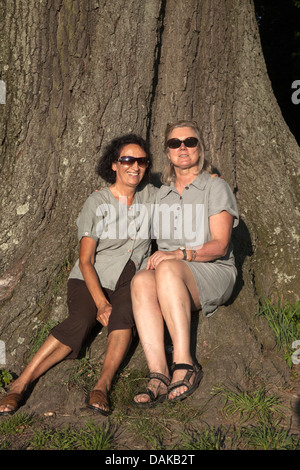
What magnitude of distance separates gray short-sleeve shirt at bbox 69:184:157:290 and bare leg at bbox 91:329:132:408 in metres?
0.53

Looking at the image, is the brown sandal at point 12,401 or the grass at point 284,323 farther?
the grass at point 284,323

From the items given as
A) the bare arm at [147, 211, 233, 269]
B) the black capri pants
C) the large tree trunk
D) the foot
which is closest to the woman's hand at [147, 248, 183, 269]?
the bare arm at [147, 211, 233, 269]

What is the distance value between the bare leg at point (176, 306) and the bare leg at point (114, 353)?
0.36 meters

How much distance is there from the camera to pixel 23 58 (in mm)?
4211

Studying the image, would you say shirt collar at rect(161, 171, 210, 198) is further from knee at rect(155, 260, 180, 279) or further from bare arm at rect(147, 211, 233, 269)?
knee at rect(155, 260, 180, 279)

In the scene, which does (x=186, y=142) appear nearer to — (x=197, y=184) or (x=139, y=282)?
(x=197, y=184)

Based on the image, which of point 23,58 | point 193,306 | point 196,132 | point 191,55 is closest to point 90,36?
point 23,58

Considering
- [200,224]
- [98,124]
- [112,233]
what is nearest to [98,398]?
[112,233]

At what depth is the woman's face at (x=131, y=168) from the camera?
4.18 metres

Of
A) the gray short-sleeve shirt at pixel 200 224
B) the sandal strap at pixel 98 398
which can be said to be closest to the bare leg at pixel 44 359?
the sandal strap at pixel 98 398

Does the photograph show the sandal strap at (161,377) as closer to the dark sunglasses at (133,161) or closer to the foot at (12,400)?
the foot at (12,400)

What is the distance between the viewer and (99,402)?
10.9ft

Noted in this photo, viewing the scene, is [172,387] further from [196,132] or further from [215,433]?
[196,132]

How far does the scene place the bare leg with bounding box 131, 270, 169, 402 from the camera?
3531 millimetres
